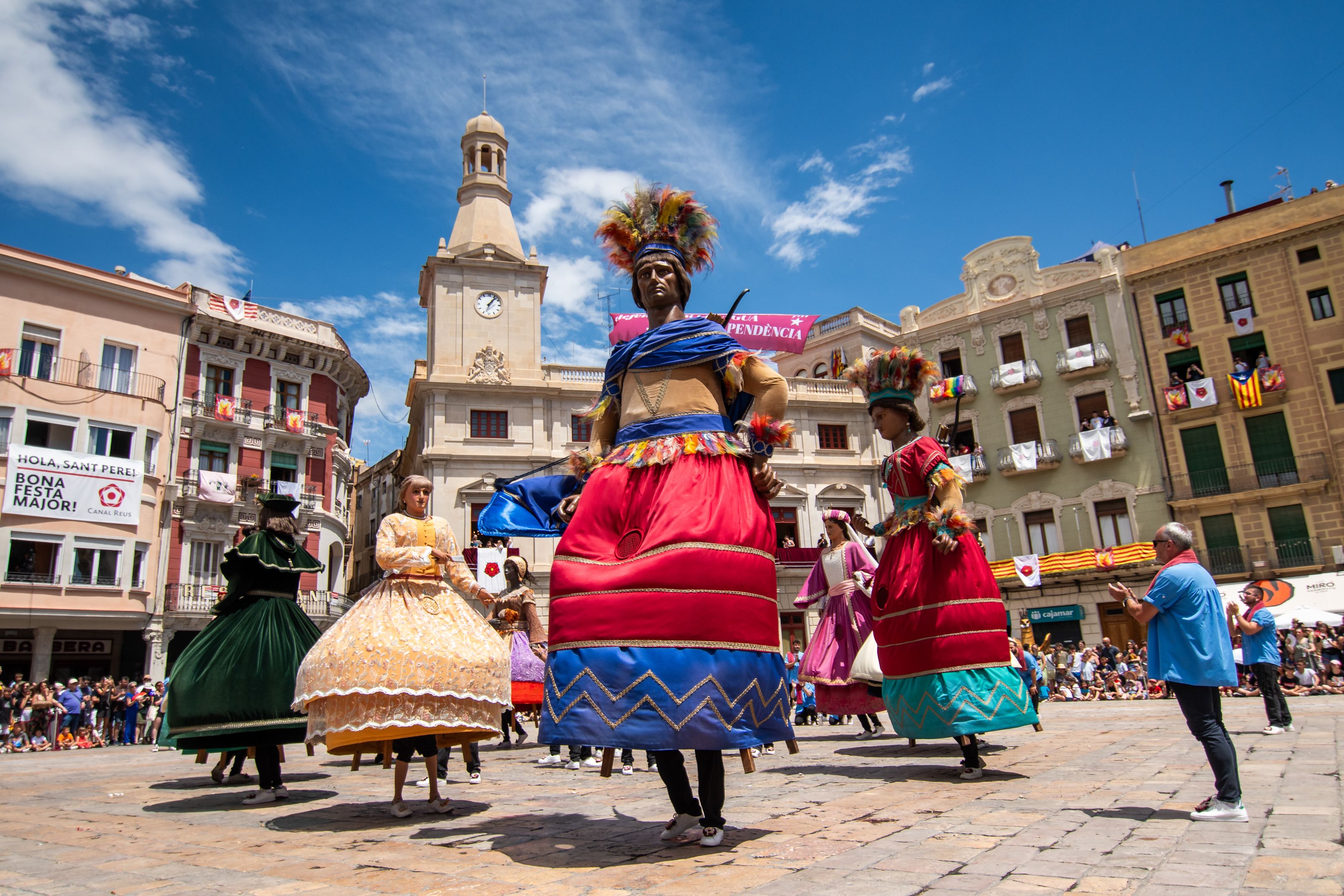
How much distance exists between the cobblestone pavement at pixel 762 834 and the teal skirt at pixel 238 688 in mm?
470

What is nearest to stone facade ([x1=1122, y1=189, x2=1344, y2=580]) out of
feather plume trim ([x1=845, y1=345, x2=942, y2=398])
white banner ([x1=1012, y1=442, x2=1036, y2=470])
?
white banner ([x1=1012, y1=442, x2=1036, y2=470])

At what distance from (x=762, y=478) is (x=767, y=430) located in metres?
0.26

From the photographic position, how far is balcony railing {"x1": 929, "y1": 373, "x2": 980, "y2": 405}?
3338 centimetres

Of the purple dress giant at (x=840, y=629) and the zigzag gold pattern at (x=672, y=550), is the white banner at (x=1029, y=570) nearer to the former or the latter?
the purple dress giant at (x=840, y=629)

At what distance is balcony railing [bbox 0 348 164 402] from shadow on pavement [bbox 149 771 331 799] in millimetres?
24062

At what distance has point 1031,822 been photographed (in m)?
4.15

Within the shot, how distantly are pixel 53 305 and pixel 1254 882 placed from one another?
33.5 m

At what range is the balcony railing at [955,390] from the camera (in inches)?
1314

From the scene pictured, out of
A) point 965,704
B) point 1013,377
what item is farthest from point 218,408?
point 965,704

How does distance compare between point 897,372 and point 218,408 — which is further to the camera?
point 218,408

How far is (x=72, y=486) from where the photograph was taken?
26.2m

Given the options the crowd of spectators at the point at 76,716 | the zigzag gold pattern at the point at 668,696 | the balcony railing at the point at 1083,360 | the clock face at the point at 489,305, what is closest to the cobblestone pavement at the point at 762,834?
the zigzag gold pattern at the point at 668,696

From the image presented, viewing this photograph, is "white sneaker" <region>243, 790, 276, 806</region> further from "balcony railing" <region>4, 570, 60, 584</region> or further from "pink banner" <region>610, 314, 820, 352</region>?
"pink banner" <region>610, 314, 820, 352</region>

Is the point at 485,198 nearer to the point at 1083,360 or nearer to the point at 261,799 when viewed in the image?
the point at 1083,360
